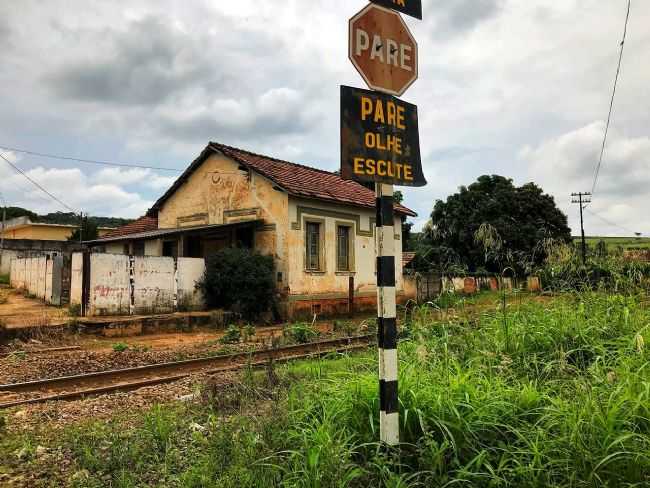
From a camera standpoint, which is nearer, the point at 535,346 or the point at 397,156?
the point at 397,156

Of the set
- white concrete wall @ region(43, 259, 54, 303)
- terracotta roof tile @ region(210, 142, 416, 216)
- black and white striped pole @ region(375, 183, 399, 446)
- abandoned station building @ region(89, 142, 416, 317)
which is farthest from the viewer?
white concrete wall @ region(43, 259, 54, 303)

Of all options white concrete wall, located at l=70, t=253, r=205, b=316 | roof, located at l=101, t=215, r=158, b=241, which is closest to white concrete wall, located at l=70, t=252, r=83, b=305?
white concrete wall, located at l=70, t=253, r=205, b=316

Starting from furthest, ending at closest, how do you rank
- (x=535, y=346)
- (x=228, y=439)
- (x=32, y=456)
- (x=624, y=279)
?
(x=624, y=279) < (x=535, y=346) < (x=32, y=456) < (x=228, y=439)

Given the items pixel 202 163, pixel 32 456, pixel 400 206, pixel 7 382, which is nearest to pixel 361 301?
pixel 400 206

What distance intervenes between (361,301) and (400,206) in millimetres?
Answer: 5426

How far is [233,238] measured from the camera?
63.2 feet

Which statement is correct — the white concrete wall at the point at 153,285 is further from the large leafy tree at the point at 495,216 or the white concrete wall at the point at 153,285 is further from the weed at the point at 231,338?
the large leafy tree at the point at 495,216

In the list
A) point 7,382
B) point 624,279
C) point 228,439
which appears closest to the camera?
point 228,439

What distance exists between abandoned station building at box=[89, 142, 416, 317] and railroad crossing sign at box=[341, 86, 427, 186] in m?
14.0

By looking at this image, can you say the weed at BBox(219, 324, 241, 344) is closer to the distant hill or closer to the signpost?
the signpost

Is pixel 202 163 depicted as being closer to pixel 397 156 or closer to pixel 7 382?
pixel 7 382

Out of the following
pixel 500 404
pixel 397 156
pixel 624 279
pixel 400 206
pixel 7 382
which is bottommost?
pixel 7 382

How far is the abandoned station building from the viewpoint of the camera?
711 inches

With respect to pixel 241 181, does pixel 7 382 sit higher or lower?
lower
